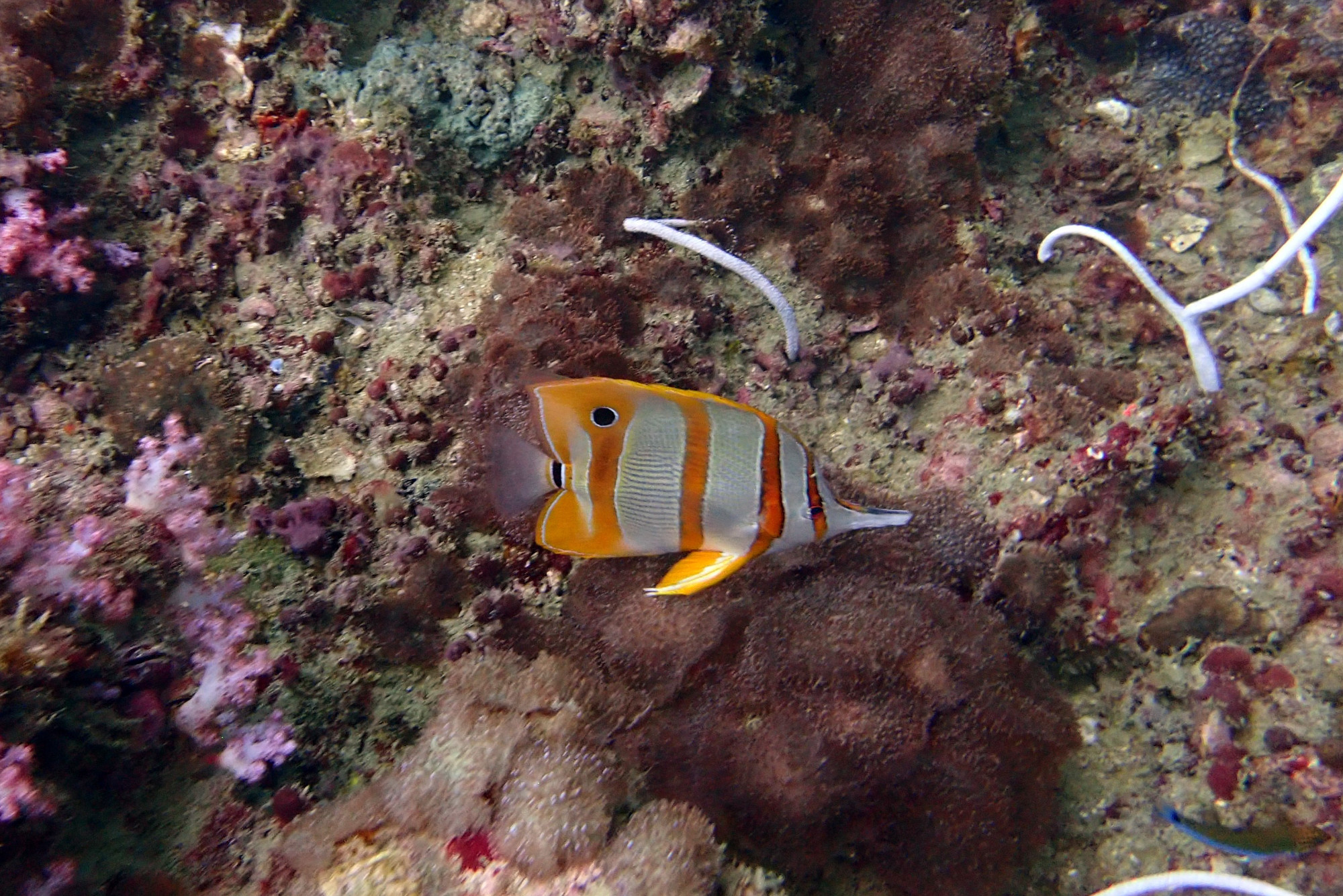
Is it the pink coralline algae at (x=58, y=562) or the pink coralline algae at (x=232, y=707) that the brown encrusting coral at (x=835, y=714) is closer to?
the pink coralline algae at (x=232, y=707)

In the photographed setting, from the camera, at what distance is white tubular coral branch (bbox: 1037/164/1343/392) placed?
2.71m

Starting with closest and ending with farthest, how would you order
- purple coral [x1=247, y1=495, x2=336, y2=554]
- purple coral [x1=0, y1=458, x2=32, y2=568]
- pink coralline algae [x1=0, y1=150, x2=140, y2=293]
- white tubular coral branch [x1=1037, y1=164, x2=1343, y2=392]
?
1. purple coral [x1=0, y1=458, x2=32, y2=568]
2. white tubular coral branch [x1=1037, y1=164, x2=1343, y2=392]
3. purple coral [x1=247, y1=495, x2=336, y2=554]
4. pink coralline algae [x1=0, y1=150, x2=140, y2=293]

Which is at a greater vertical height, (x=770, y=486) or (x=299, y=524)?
(x=770, y=486)

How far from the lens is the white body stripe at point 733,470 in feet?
7.04

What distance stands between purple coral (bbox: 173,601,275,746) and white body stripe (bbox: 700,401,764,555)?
6.03 ft

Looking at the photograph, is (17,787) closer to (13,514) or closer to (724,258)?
(13,514)

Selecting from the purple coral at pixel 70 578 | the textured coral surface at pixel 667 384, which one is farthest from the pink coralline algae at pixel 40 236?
the purple coral at pixel 70 578

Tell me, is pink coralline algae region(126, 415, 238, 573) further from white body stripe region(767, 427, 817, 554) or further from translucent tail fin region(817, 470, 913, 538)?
translucent tail fin region(817, 470, 913, 538)

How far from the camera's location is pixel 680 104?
11.0 ft

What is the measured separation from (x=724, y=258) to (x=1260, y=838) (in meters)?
3.00

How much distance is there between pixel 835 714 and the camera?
8.19 feet

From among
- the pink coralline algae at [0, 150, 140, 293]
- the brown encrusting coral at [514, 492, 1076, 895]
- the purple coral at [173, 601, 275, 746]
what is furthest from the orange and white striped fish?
the pink coralline algae at [0, 150, 140, 293]

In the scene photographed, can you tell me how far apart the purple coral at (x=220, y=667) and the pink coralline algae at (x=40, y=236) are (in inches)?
67.2

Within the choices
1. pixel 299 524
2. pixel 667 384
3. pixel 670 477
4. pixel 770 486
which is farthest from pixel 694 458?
pixel 299 524
